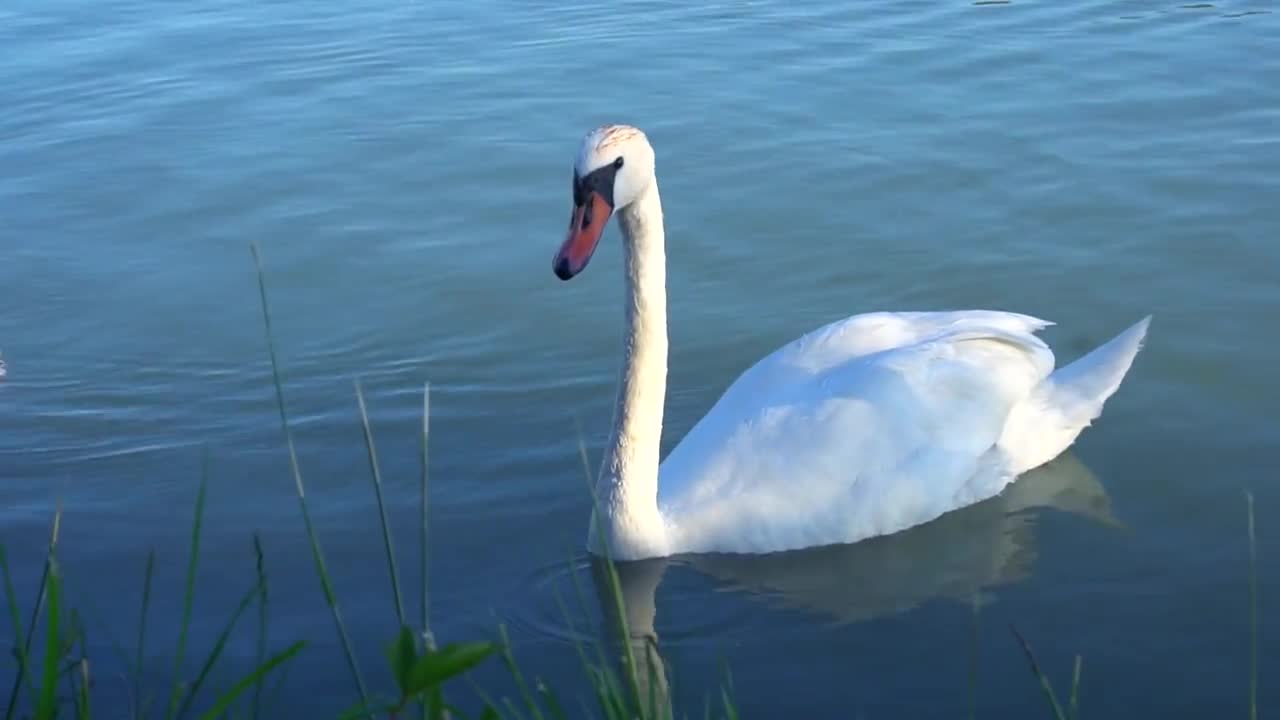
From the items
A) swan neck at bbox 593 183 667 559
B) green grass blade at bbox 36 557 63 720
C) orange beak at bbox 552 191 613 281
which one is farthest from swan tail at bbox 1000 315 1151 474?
green grass blade at bbox 36 557 63 720

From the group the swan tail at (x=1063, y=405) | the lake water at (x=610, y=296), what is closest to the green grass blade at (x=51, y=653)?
the lake water at (x=610, y=296)

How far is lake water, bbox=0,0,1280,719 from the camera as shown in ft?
17.9

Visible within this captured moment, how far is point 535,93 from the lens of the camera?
11.6 m

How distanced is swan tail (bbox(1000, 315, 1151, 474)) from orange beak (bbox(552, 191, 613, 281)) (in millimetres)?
1822

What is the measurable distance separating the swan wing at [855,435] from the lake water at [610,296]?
0.38 ft

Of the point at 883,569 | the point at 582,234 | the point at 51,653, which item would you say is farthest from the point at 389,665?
the point at 883,569

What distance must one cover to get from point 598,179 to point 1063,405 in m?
2.08

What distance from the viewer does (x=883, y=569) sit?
5.83 meters

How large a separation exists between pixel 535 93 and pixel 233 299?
3491mm

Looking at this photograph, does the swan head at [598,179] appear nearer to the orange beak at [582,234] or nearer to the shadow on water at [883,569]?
the orange beak at [582,234]

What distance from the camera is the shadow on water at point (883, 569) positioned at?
5586 millimetres

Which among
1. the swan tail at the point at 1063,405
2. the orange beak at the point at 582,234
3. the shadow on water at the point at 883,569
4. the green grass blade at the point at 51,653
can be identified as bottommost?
the shadow on water at the point at 883,569

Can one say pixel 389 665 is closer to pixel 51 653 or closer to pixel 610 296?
pixel 51 653

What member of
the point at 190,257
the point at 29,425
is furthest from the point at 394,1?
the point at 29,425
